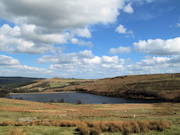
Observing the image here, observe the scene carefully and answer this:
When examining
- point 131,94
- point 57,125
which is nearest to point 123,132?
point 57,125

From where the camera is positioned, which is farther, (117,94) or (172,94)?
(117,94)

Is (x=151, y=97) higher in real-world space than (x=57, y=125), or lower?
lower

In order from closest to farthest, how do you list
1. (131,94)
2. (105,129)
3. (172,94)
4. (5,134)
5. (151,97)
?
(5,134) < (105,129) < (172,94) < (151,97) < (131,94)

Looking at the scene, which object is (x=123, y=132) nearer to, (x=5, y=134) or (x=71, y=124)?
(x=71, y=124)

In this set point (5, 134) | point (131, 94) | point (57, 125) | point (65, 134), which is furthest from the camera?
point (131, 94)

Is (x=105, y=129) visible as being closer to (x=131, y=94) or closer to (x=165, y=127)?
(x=165, y=127)

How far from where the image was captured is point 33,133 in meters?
11.0

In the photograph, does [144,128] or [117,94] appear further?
[117,94]

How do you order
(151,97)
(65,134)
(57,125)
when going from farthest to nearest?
(151,97) < (57,125) < (65,134)

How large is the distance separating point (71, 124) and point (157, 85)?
98.7 m

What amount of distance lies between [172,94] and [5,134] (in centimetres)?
8311

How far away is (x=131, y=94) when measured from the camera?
324 feet

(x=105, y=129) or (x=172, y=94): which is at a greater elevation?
(x=105, y=129)

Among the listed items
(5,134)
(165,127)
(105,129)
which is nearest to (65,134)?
(105,129)
